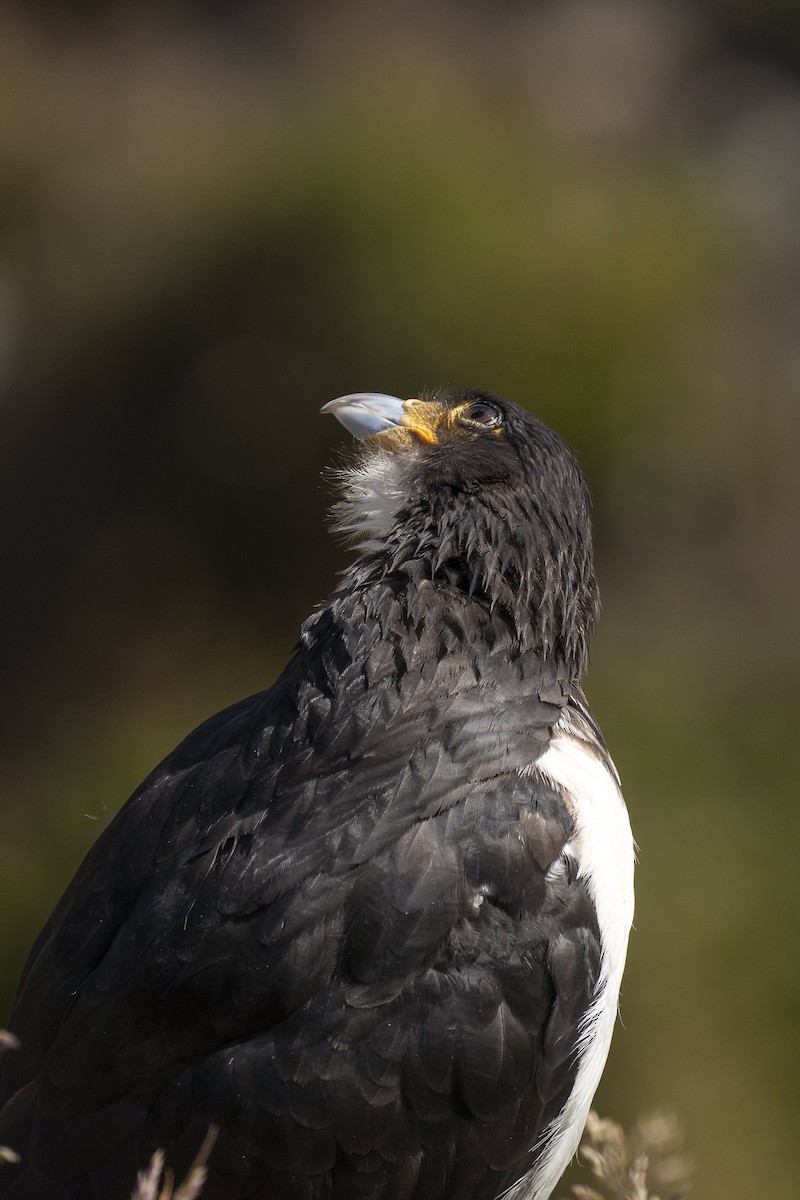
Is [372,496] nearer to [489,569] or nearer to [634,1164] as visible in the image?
[489,569]

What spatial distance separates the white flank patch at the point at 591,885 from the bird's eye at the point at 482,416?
0.81m

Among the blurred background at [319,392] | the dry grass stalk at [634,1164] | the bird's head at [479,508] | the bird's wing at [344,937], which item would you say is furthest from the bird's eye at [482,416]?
the blurred background at [319,392]

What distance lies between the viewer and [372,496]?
337 centimetres

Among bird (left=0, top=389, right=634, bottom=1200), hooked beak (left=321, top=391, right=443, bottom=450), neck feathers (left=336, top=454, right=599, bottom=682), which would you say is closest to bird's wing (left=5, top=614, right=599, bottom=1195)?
bird (left=0, top=389, right=634, bottom=1200)

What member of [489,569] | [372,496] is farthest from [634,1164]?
[372,496]

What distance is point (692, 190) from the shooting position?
28.5ft

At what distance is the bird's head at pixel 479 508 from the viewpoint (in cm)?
313

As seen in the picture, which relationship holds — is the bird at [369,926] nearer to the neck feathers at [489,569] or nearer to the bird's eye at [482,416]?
the neck feathers at [489,569]

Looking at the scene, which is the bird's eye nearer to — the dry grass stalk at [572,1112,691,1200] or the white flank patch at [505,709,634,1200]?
the white flank patch at [505,709,634,1200]

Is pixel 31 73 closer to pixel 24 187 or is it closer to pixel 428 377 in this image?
pixel 24 187

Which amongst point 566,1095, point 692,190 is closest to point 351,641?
point 566,1095

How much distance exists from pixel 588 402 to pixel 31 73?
463cm

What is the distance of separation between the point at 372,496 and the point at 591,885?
114 cm

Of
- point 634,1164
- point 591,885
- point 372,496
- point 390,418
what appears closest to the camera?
point 634,1164
